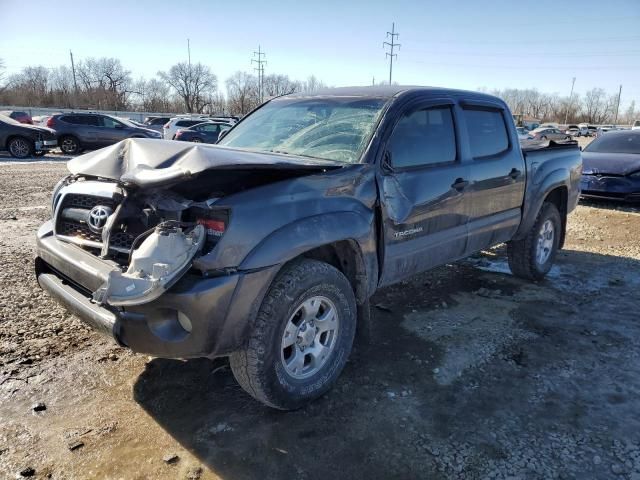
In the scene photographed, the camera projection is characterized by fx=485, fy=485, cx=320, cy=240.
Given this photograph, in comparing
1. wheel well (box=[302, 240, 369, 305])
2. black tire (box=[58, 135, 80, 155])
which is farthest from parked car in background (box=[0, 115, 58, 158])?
wheel well (box=[302, 240, 369, 305])

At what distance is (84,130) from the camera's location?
18.0m

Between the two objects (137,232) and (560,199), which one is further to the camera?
(560,199)

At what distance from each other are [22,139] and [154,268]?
16.8 m

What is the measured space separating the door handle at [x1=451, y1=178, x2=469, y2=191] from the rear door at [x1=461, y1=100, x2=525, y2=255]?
0.11 metres

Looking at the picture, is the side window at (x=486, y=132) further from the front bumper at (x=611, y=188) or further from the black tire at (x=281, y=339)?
the front bumper at (x=611, y=188)

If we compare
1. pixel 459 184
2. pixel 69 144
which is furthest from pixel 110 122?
pixel 459 184

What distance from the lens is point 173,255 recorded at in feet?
7.64

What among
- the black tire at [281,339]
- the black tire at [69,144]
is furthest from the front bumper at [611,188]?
the black tire at [69,144]

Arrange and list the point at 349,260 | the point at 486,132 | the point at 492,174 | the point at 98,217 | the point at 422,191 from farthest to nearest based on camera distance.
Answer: the point at 486,132, the point at 492,174, the point at 422,191, the point at 349,260, the point at 98,217

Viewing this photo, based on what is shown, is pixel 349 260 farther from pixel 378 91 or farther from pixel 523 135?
pixel 523 135

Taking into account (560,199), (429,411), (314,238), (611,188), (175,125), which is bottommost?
(429,411)

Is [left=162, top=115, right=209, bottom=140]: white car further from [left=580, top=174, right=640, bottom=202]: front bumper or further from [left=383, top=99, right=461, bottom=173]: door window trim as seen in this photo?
[left=383, top=99, right=461, bottom=173]: door window trim

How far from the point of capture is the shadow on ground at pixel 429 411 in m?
2.46

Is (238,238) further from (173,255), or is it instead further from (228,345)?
(228,345)
